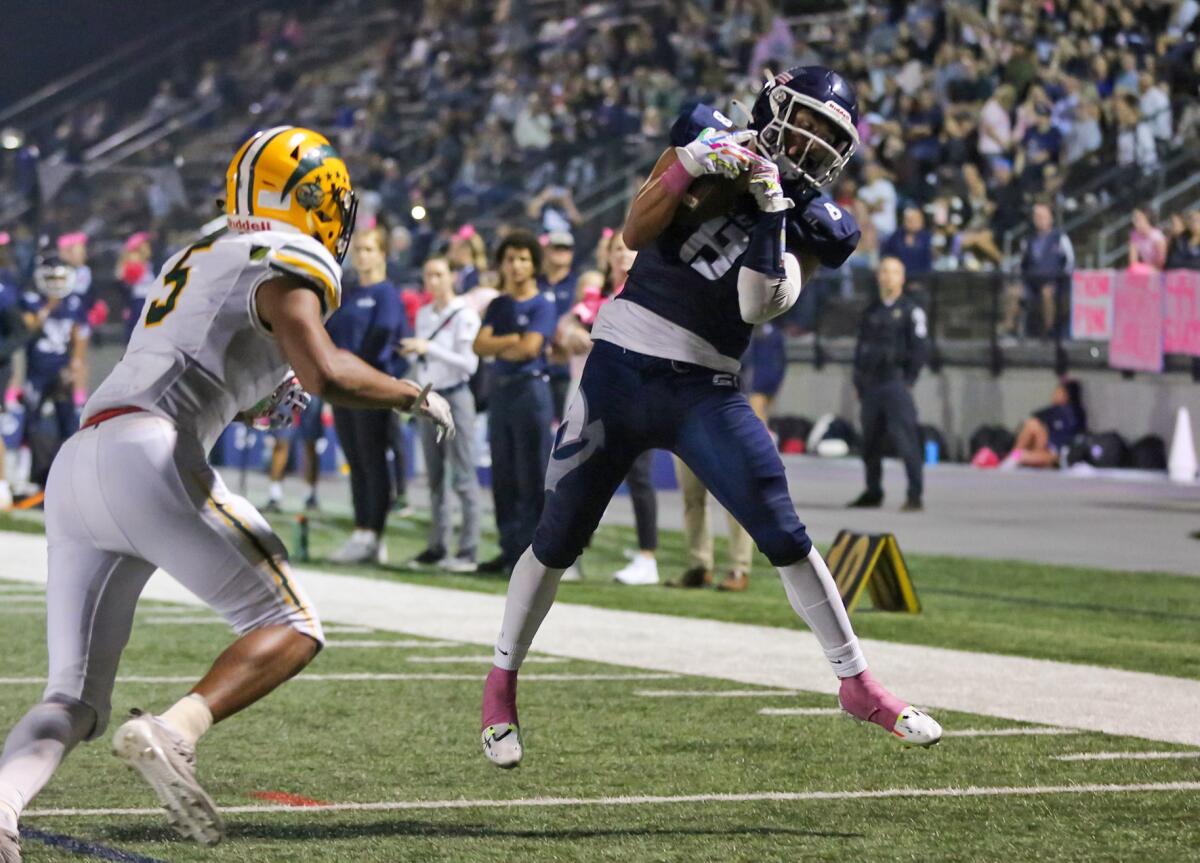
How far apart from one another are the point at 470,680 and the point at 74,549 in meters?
3.38

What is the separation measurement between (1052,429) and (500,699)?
14491mm

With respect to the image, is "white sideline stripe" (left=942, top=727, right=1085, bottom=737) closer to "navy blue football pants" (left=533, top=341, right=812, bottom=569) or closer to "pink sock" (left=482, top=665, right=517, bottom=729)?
"navy blue football pants" (left=533, top=341, right=812, bottom=569)

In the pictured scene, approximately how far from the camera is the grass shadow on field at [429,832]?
5.02 meters

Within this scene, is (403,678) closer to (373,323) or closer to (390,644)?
(390,644)

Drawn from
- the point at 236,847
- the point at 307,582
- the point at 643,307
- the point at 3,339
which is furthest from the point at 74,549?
the point at 3,339

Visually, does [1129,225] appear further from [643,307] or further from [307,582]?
[643,307]

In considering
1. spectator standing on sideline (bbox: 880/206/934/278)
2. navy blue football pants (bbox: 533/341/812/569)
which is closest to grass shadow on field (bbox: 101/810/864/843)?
navy blue football pants (bbox: 533/341/812/569)

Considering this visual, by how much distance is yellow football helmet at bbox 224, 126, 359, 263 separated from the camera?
464 cm

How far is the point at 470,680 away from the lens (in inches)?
307

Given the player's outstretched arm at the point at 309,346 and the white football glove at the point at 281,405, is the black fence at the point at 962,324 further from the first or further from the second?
the player's outstretched arm at the point at 309,346

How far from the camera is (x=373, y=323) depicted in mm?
12016

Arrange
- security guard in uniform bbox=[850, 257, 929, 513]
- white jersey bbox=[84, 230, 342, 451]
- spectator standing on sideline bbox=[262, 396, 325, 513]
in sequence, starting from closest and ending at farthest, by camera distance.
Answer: white jersey bbox=[84, 230, 342, 451], spectator standing on sideline bbox=[262, 396, 325, 513], security guard in uniform bbox=[850, 257, 929, 513]

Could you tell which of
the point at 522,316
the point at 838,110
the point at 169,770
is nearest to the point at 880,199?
the point at 522,316

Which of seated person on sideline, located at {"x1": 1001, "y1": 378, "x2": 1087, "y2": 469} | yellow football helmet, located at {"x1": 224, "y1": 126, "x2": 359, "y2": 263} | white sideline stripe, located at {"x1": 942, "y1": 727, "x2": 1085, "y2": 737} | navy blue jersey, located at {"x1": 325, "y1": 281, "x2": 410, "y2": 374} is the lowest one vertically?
seated person on sideline, located at {"x1": 1001, "y1": 378, "x2": 1087, "y2": 469}
